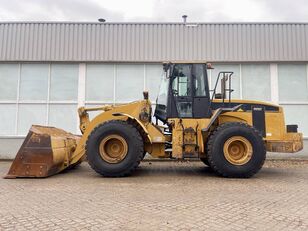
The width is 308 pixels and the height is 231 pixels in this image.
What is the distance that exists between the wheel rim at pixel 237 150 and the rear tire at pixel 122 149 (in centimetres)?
239

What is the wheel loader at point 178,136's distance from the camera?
8734 mm

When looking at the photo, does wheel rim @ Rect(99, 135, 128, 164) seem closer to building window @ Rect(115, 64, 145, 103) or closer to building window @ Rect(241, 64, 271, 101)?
building window @ Rect(115, 64, 145, 103)

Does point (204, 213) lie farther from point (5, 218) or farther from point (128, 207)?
point (5, 218)

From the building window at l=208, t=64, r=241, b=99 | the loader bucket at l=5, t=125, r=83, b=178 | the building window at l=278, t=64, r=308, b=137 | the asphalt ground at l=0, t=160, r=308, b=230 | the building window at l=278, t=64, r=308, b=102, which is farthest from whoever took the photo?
the building window at l=208, t=64, r=241, b=99

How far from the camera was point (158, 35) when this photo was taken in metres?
15.6

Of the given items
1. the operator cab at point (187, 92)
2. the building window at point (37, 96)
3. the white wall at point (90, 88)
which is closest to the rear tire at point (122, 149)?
the operator cab at point (187, 92)

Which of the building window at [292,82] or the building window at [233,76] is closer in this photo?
the building window at [292,82]

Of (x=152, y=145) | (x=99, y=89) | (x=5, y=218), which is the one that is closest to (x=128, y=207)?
(x=5, y=218)

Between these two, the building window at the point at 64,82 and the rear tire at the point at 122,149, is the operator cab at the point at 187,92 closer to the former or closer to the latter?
the rear tire at the point at 122,149

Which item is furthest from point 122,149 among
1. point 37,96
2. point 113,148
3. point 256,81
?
point 256,81

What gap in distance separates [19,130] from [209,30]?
10433 mm

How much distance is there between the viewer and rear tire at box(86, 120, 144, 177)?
8734 mm

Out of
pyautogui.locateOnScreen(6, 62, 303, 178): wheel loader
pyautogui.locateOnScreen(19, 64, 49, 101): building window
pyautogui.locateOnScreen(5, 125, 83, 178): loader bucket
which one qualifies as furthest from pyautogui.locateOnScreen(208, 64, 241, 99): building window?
pyautogui.locateOnScreen(5, 125, 83, 178): loader bucket

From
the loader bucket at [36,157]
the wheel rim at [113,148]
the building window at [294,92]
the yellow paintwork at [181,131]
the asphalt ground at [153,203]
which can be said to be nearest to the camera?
the asphalt ground at [153,203]
